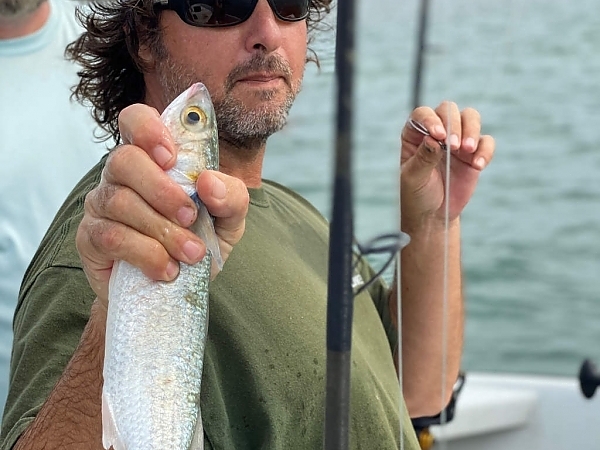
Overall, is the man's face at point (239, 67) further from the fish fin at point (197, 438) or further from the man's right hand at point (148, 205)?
the fish fin at point (197, 438)

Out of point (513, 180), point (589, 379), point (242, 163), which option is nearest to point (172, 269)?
point (242, 163)

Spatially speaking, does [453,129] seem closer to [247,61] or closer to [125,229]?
[247,61]

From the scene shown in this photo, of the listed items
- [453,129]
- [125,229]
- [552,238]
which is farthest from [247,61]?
[552,238]

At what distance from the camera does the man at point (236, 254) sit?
48.8 inches

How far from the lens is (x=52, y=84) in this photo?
8.97ft

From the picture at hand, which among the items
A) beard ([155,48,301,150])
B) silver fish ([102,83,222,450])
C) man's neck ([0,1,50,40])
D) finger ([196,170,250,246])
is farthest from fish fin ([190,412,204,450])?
man's neck ([0,1,50,40])

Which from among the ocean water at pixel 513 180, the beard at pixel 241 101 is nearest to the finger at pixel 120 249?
the beard at pixel 241 101

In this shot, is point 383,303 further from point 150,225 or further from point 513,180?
point 513,180

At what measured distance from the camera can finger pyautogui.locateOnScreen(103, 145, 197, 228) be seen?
3.95 feet

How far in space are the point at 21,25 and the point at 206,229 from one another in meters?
1.76

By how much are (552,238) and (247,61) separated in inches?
268

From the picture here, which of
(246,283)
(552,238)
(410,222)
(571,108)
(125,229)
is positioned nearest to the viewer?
(125,229)

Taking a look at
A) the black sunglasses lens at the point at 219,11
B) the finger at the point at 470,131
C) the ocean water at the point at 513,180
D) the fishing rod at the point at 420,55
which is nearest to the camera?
the black sunglasses lens at the point at 219,11

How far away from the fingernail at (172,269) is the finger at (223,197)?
0.08m
